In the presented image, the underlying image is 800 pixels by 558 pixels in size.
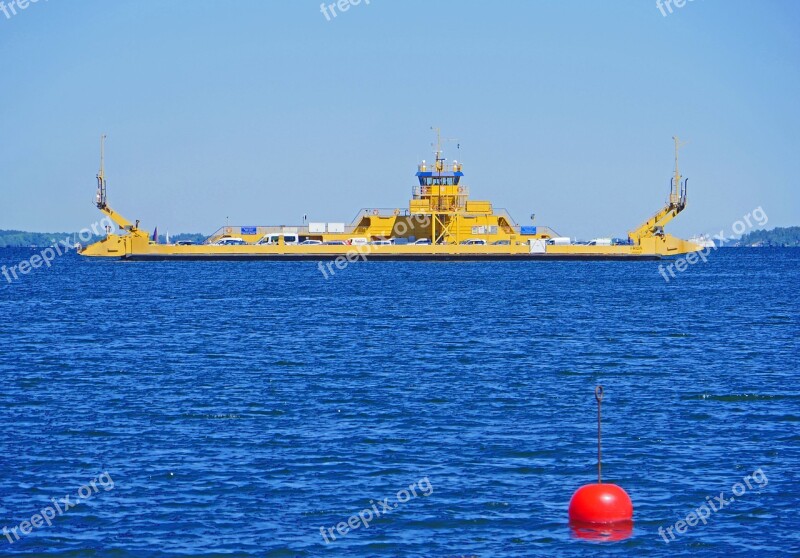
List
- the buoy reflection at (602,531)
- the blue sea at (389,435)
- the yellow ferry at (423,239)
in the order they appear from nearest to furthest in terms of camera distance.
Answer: the buoy reflection at (602,531) < the blue sea at (389,435) < the yellow ferry at (423,239)

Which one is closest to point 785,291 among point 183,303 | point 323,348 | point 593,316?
point 593,316

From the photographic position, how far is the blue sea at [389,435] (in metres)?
16.8

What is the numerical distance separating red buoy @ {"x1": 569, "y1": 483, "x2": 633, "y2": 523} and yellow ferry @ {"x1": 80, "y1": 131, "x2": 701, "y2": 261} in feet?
300

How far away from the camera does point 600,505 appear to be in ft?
55.4

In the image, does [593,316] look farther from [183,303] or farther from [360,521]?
[360,521]

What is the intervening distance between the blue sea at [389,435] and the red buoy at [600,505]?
32 centimetres

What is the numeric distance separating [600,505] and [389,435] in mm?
6709

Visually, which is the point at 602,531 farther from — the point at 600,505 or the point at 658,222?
the point at 658,222

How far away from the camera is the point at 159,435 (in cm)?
2291

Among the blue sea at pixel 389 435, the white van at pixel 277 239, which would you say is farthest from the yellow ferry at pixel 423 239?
the blue sea at pixel 389 435

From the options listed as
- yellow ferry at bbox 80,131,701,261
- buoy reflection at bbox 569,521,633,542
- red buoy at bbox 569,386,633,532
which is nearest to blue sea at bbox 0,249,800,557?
buoy reflection at bbox 569,521,633,542

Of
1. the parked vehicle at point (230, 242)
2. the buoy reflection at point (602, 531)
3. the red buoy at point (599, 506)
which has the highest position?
the parked vehicle at point (230, 242)

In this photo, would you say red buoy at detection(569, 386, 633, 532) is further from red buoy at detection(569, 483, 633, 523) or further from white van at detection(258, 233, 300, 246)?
white van at detection(258, 233, 300, 246)

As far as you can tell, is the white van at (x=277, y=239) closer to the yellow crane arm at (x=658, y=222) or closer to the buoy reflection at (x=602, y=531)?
the yellow crane arm at (x=658, y=222)
